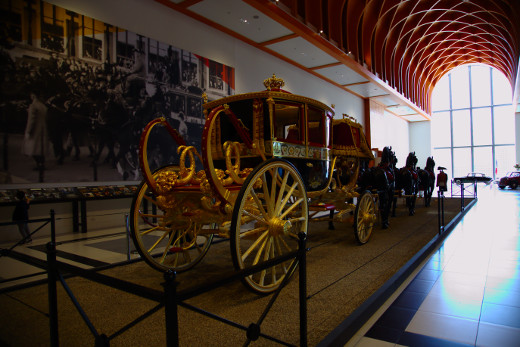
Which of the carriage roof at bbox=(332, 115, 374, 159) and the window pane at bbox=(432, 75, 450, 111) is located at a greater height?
the window pane at bbox=(432, 75, 450, 111)

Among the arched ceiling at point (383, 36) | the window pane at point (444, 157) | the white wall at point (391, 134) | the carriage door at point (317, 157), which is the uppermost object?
the arched ceiling at point (383, 36)

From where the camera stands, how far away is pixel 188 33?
27.2ft

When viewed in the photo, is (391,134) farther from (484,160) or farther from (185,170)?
(185,170)

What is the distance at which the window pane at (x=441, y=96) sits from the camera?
2670cm

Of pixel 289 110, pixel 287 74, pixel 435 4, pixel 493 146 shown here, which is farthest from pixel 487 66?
pixel 289 110

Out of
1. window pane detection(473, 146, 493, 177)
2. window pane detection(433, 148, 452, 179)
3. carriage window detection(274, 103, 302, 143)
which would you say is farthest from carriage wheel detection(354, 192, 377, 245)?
window pane detection(433, 148, 452, 179)

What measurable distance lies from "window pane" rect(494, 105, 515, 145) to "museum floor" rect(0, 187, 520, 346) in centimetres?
2471

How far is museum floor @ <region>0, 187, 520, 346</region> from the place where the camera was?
223 cm

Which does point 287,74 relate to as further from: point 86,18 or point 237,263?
point 237,263

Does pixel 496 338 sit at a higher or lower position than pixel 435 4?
lower

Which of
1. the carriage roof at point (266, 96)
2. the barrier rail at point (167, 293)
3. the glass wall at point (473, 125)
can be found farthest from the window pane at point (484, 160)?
the barrier rail at point (167, 293)

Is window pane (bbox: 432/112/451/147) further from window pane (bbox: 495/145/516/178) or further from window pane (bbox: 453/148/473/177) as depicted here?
window pane (bbox: 495/145/516/178)

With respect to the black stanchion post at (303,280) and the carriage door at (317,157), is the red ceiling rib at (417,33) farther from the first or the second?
the black stanchion post at (303,280)

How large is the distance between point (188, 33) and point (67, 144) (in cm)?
405
